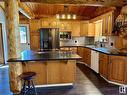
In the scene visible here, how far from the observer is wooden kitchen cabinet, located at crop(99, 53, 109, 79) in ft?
14.4

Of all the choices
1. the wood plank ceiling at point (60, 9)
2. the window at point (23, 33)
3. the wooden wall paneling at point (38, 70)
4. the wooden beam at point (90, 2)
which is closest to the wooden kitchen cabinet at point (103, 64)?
the wooden beam at point (90, 2)

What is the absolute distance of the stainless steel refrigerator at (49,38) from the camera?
706cm

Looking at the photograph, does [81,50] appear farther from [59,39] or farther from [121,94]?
[121,94]

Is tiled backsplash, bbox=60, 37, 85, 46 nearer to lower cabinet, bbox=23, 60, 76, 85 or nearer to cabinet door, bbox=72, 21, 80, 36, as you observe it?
cabinet door, bbox=72, 21, 80, 36

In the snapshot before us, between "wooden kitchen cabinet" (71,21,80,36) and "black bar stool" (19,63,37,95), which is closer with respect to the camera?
"black bar stool" (19,63,37,95)

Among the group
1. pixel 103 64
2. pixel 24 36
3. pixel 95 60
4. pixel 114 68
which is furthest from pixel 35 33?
pixel 114 68

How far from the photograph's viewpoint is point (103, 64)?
4656mm

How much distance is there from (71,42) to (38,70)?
418cm

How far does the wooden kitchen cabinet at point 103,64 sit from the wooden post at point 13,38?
2.67 meters

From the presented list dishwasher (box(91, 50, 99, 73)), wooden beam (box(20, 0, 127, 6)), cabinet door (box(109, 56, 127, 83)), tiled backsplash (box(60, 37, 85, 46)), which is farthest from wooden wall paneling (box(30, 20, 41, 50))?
cabinet door (box(109, 56, 127, 83))

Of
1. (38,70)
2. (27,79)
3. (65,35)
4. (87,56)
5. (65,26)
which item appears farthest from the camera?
(65,26)

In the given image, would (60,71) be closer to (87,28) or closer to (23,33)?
(87,28)

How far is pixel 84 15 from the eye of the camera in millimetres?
7617

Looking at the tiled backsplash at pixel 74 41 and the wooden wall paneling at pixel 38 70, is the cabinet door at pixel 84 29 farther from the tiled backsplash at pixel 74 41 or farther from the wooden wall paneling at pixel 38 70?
the wooden wall paneling at pixel 38 70
